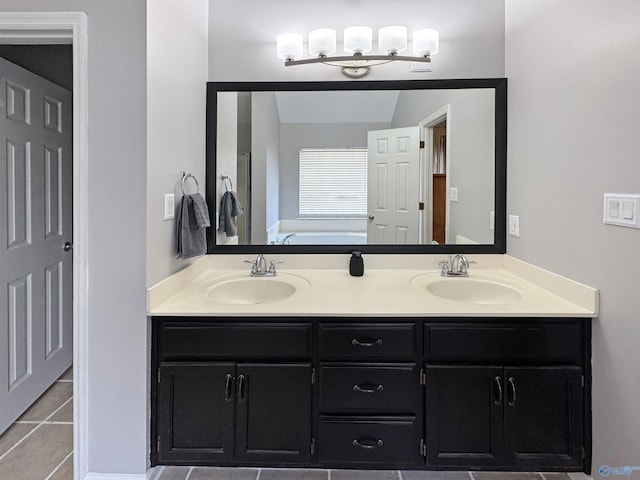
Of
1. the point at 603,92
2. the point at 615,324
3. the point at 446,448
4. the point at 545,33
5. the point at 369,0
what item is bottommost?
the point at 446,448

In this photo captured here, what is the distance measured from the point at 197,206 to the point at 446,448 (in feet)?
4.84

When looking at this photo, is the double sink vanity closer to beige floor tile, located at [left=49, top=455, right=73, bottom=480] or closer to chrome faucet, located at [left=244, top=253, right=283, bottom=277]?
beige floor tile, located at [left=49, top=455, right=73, bottom=480]

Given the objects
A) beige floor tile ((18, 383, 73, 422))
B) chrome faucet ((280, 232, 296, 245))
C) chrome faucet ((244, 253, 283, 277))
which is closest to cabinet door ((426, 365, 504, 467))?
chrome faucet ((244, 253, 283, 277))

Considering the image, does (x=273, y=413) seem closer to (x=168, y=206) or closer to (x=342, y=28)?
(x=168, y=206)

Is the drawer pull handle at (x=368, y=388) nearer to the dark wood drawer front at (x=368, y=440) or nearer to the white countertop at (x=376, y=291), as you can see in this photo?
the dark wood drawer front at (x=368, y=440)

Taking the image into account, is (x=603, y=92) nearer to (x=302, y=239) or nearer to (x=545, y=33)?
(x=545, y=33)

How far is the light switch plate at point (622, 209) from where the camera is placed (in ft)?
4.05

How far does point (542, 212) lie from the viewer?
1784 millimetres

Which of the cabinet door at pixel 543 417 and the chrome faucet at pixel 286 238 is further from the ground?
the chrome faucet at pixel 286 238

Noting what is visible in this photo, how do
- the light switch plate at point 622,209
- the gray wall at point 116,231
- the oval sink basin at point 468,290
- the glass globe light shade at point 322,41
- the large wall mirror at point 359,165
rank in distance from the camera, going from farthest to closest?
1. the large wall mirror at point 359,165
2. the glass globe light shade at point 322,41
3. the oval sink basin at point 468,290
4. the gray wall at point 116,231
5. the light switch plate at point 622,209

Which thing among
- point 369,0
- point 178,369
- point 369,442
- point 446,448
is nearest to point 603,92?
point 369,0

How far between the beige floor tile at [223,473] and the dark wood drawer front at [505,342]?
2.90 ft

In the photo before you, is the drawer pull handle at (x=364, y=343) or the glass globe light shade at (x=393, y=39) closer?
the drawer pull handle at (x=364, y=343)

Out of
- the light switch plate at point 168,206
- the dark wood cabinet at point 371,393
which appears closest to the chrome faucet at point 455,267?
the dark wood cabinet at point 371,393
